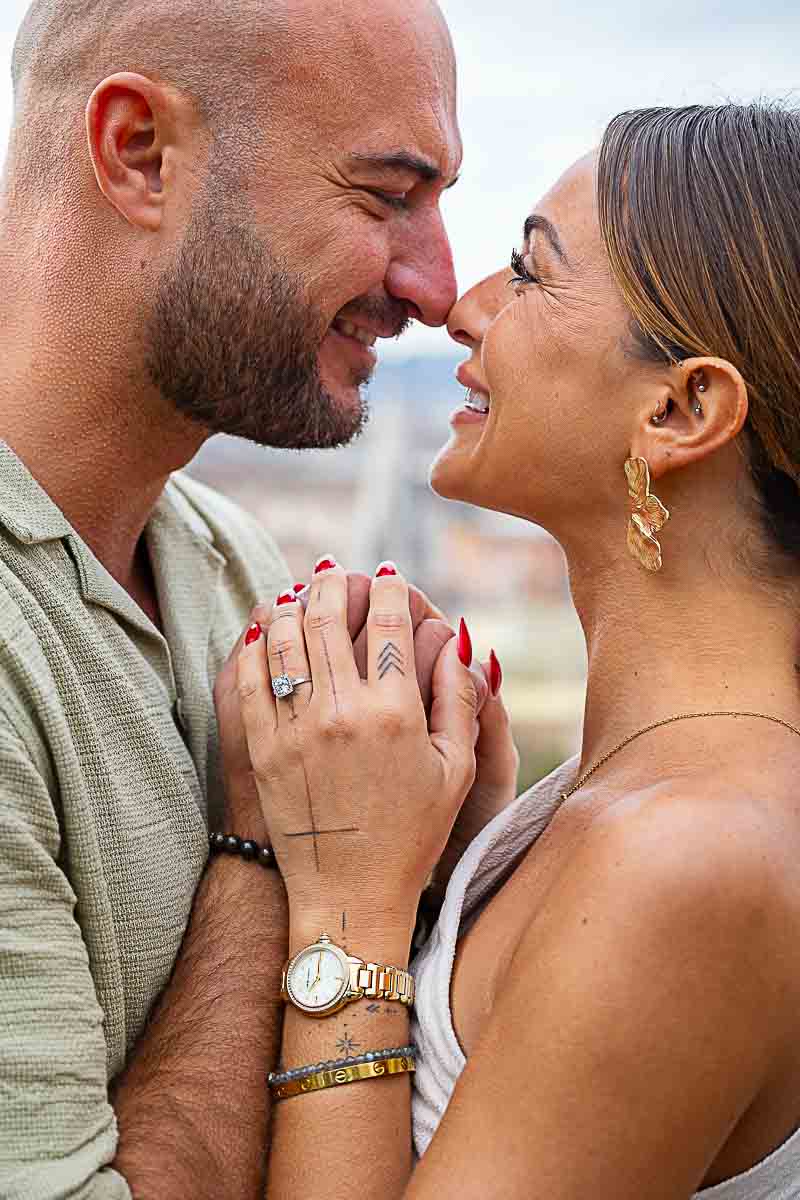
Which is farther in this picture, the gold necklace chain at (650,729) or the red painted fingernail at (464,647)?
the red painted fingernail at (464,647)

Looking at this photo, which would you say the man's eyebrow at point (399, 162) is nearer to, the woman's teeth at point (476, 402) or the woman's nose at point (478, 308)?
the woman's nose at point (478, 308)

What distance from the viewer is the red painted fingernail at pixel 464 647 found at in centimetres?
199

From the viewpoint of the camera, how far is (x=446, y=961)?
1786 mm

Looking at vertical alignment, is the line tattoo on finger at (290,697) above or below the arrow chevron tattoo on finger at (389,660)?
below

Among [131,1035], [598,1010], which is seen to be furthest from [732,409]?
[131,1035]

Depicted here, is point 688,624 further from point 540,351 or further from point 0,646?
point 0,646

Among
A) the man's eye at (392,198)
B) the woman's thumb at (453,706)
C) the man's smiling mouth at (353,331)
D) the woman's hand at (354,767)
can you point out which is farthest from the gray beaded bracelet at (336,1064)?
the man's eye at (392,198)

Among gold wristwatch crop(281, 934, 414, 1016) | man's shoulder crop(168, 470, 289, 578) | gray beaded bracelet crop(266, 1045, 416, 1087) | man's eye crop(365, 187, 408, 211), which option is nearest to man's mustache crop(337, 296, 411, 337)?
man's eye crop(365, 187, 408, 211)

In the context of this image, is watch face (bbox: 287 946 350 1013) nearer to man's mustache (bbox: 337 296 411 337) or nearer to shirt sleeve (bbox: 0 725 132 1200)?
shirt sleeve (bbox: 0 725 132 1200)

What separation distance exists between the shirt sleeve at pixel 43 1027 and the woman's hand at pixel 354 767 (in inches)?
13.0

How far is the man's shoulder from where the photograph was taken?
8.67 feet

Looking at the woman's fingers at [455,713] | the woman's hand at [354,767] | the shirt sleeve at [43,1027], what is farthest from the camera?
the woman's fingers at [455,713]

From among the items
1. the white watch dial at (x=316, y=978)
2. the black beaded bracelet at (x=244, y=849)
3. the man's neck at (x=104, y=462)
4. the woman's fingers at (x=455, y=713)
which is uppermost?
the man's neck at (x=104, y=462)

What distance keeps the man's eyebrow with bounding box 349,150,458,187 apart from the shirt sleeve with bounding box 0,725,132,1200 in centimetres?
120
